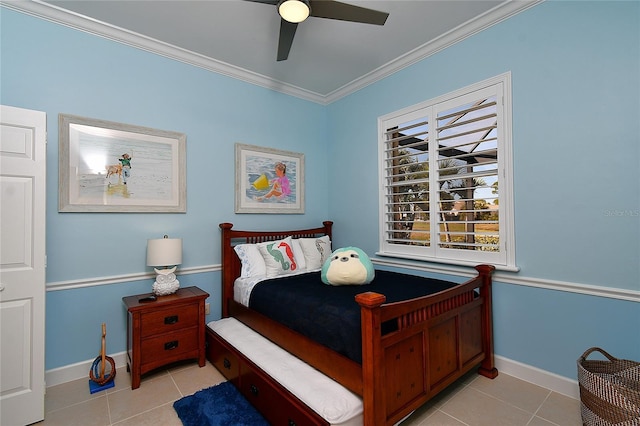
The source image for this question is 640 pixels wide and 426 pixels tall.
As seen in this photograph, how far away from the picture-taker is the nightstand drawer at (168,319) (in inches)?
92.4

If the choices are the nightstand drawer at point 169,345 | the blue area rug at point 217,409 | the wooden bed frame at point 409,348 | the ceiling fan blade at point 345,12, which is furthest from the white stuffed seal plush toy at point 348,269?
the ceiling fan blade at point 345,12

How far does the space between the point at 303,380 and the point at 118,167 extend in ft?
7.74

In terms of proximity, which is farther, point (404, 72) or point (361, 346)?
point (404, 72)

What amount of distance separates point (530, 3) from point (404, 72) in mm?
1150

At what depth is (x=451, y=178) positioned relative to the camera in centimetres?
272

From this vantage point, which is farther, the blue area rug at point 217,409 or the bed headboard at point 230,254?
the bed headboard at point 230,254

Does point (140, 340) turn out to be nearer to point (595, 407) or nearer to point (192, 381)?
point (192, 381)

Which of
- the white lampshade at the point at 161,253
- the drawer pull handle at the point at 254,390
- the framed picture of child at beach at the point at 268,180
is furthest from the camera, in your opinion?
the framed picture of child at beach at the point at 268,180

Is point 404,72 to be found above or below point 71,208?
above

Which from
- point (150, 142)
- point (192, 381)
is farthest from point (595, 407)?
point (150, 142)

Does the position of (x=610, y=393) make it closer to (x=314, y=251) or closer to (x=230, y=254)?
(x=314, y=251)

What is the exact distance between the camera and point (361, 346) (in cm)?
165

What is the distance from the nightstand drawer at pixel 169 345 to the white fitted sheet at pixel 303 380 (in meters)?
0.25

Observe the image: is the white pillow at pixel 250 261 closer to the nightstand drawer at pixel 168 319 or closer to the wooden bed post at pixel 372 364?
the nightstand drawer at pixel 168 319
